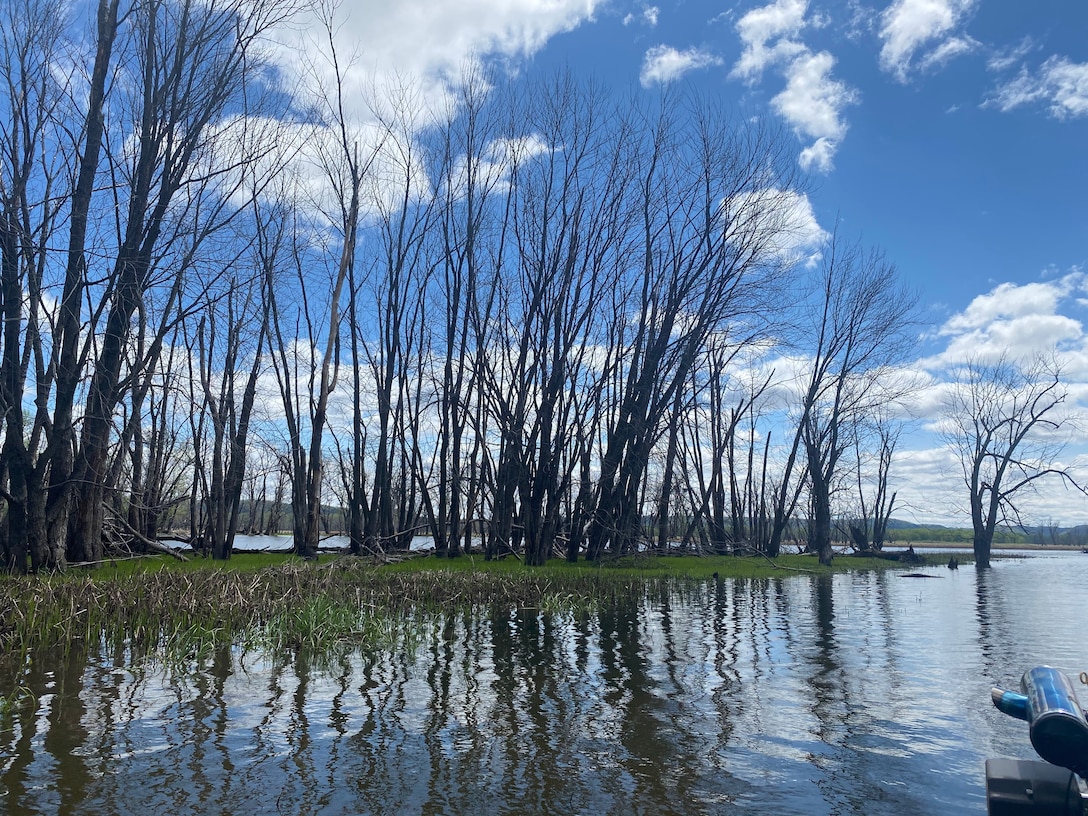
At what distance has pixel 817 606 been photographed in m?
16.7

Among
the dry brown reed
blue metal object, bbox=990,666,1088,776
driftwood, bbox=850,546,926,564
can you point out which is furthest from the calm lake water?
driftwood, bbox=850,546,926,564

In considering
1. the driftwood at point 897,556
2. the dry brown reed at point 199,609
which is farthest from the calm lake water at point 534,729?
the driftwood at point 897,556

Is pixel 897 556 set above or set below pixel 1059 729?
below

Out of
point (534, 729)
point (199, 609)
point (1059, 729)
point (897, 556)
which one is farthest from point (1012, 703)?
point (897, 556)

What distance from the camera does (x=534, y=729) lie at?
6.72 m

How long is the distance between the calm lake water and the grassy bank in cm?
75

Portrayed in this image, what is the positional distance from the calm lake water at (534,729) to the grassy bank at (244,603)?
2.46 ft

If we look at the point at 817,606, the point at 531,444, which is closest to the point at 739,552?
the point at 531,444

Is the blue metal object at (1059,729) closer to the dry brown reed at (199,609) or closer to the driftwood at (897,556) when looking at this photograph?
the dry brown reed at (199,609)

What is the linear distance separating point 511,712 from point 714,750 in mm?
1905

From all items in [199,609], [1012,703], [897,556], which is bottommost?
[897,556]

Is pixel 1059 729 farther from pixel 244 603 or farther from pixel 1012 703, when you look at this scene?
pixel 244 603

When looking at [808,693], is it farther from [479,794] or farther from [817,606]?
[817,606]

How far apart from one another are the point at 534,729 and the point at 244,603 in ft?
20.1
